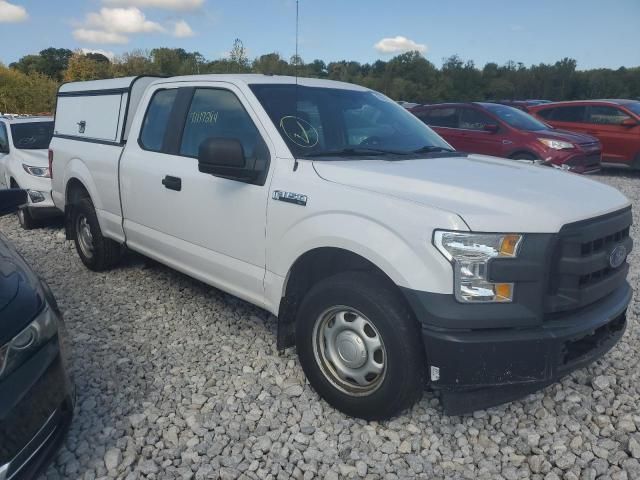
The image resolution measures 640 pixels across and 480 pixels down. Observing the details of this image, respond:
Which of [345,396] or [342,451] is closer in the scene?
[342,451]

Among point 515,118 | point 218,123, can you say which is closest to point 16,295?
point 218,123

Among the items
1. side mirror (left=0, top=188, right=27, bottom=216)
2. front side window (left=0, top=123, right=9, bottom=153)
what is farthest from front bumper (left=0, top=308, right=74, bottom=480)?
front side window (left=0, top=123, right=9, bottom=153)

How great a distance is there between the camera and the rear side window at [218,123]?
343 cm

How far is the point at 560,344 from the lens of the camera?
244 centimetres

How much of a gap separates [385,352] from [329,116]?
1.78 metres

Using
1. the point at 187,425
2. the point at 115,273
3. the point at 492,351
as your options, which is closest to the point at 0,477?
the point at 187,425

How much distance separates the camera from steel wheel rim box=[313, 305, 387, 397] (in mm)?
2783

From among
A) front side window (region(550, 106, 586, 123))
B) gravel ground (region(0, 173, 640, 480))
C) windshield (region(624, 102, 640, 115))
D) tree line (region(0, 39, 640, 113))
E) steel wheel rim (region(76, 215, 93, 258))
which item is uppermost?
tree line (region(0, 39, 640, 113))

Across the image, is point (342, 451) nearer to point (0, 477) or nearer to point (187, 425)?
point (187, 425)

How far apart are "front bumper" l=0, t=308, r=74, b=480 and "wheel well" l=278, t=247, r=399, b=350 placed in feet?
4.06

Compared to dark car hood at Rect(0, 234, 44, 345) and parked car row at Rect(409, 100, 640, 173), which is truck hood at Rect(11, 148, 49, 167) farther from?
parked car row at Rect(409, 100, 640, 173)

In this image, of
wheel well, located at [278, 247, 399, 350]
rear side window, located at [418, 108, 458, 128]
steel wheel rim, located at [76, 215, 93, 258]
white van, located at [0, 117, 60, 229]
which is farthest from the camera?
rear side window, located at [418, 108, 458, 128]

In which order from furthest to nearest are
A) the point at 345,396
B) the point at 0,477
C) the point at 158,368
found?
1. the point at 158,368
2. the point at 345,396
3. the point at 0,477

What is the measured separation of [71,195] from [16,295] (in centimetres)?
368
